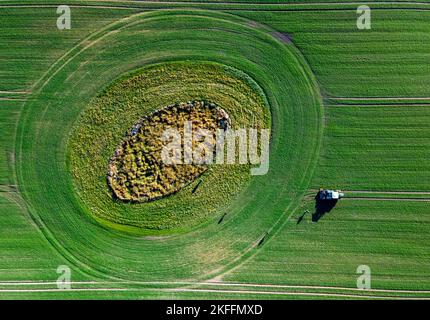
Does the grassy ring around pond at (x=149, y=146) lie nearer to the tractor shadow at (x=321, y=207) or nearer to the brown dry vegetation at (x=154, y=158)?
the brown dry vegetation at (x=154, y=158)

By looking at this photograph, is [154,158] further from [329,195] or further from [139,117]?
[329,195]

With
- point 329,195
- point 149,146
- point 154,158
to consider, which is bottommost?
point 329,195

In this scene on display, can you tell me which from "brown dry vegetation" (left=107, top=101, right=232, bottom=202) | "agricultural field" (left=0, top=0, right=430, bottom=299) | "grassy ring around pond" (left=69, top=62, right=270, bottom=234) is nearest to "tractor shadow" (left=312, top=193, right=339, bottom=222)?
"agricultural field" (left=0, top=0, right=430, bottom=299)

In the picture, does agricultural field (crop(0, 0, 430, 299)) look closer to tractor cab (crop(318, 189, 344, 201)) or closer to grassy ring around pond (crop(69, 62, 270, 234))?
Result: grassy ring around pond (crop(69, 62, 270, 234))

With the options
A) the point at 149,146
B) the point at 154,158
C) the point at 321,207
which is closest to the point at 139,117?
the point at 149,146

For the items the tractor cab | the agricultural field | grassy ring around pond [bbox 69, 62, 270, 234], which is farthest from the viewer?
grassy ring around pond [bbox 69, 62, 270, 234]

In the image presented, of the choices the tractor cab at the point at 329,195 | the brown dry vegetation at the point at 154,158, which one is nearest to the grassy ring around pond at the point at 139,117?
the brown dry vegetation at the point at 154,158

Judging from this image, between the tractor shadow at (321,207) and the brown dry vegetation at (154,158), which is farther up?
the brown dry vegetation at (154,158)
